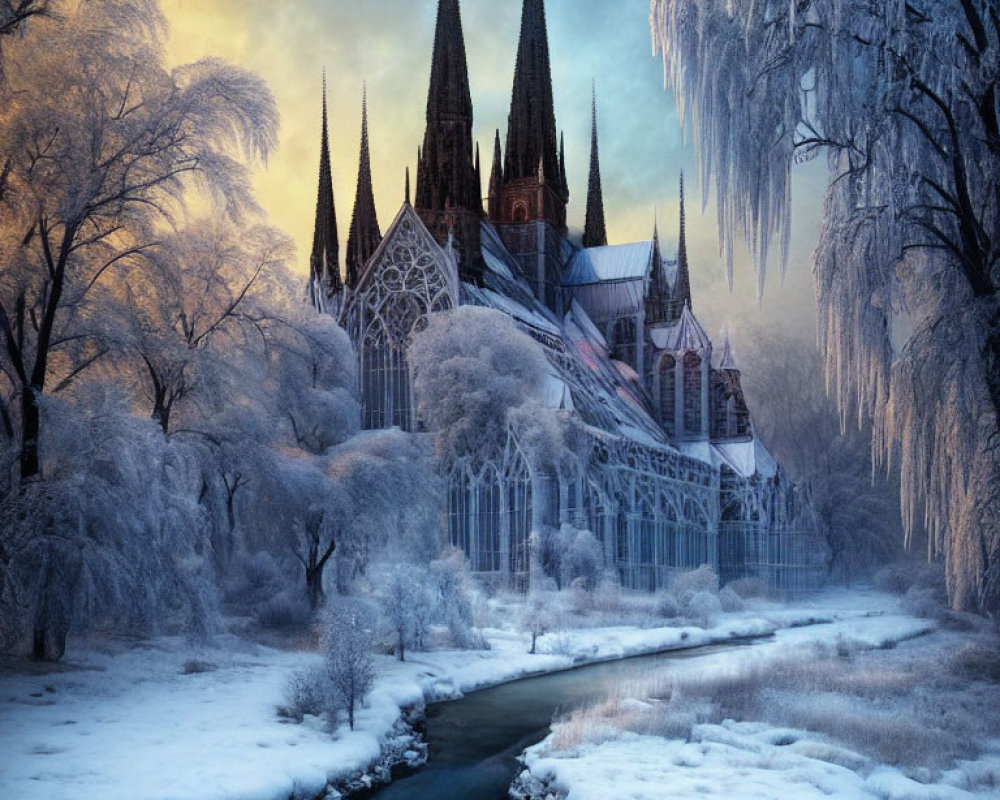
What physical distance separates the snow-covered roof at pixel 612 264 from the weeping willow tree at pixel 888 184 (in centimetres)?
4757

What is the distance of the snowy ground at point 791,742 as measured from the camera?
10.4m

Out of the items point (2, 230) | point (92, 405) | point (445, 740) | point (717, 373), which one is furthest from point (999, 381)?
point (717, 373)

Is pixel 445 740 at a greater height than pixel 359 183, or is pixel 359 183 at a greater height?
pixel 359 183

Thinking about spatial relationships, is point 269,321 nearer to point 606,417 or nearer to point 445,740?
point 445,740

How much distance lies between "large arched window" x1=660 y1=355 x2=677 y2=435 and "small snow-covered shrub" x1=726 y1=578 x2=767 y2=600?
10.6 metres

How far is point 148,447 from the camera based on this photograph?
14008 millimetres

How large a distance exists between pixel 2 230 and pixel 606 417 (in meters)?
30.1

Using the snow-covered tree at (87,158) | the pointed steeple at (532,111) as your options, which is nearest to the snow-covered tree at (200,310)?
the snow-covered tree at (87,158)

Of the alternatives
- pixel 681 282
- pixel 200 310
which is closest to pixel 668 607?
pixel 200 310

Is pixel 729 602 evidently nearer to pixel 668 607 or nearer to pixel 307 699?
pixel 668 607

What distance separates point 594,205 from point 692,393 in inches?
866

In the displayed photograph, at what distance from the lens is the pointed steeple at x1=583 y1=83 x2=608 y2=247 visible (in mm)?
72125

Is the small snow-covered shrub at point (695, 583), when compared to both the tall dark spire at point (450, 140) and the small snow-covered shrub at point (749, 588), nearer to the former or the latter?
the small snow-covered shrub at point (749, 588)

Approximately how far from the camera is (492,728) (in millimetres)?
15391
